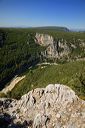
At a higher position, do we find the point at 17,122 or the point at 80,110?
the point at 80,110

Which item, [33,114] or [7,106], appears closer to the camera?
[33,114]

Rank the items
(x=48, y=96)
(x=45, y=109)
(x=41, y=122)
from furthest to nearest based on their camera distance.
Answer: (x=48, y=96) → (x=45, y=109) → (x=41, y=122)

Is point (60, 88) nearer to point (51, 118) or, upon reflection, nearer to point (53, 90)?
point (53, 90)

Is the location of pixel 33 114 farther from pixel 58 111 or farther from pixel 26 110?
pixel 58 111

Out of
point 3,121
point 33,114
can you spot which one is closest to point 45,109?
point 33,114

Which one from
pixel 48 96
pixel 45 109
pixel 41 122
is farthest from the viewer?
pixel 48 96

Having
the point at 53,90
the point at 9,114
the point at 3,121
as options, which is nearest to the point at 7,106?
the point at 9,114
